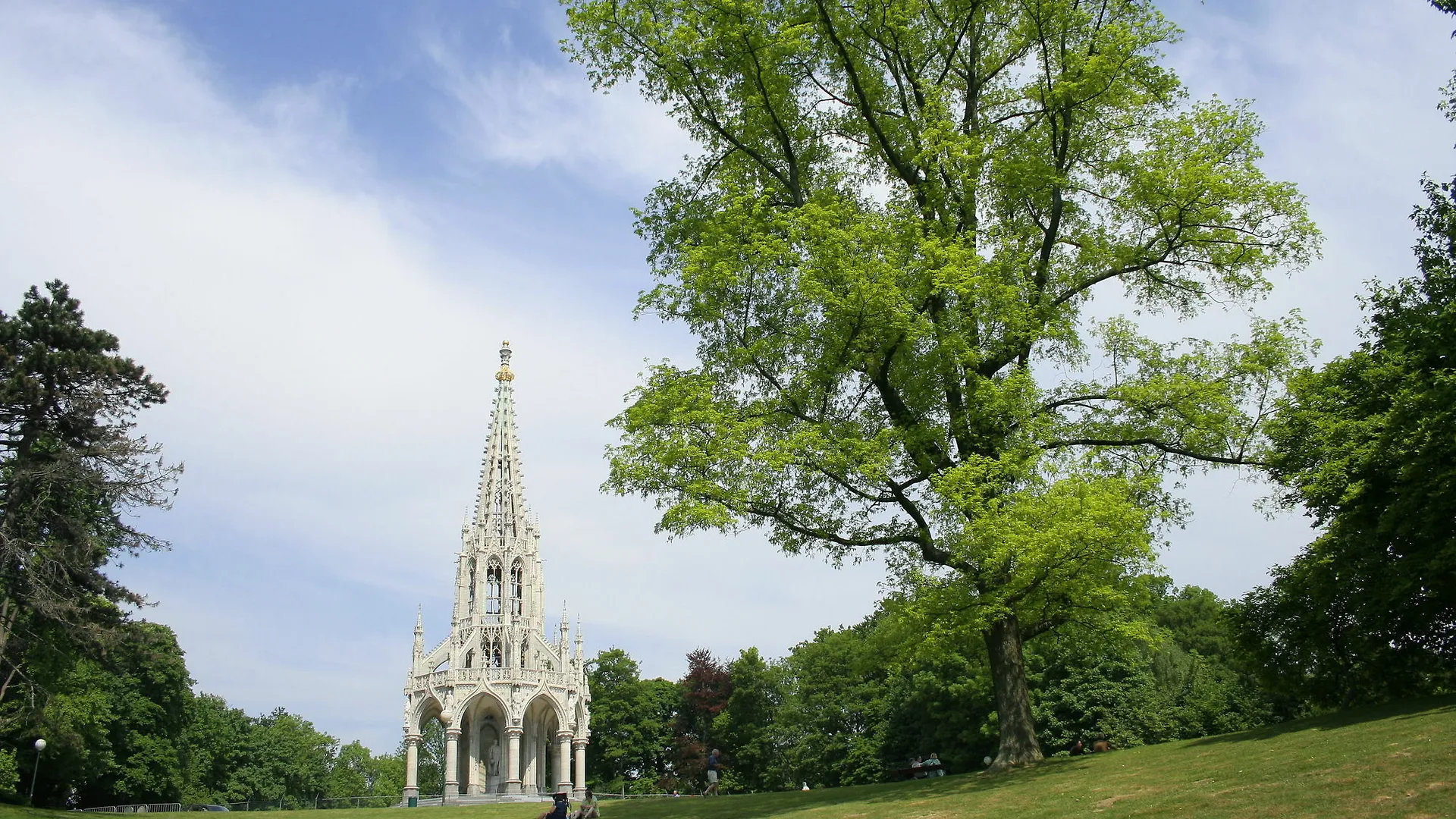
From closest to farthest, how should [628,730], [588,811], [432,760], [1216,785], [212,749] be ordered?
[1216,785], [588,811], [212,749], [628,730], [432,760]

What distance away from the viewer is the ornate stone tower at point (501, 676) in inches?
2149

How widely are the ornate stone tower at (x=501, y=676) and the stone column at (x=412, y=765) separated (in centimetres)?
9

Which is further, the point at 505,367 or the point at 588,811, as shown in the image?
the point at 505,367

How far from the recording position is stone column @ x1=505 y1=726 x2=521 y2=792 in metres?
53.3

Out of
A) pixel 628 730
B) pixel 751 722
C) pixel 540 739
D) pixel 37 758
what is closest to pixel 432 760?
pixel 628 730

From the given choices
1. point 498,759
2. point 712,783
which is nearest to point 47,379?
point 712,783

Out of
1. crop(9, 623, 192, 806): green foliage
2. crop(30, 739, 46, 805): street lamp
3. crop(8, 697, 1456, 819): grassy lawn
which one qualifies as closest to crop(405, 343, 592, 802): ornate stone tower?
crop(9, 623, 192, 806): green foliage

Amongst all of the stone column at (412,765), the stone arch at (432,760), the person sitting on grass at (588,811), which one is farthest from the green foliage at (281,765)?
the person sitting on grass at (588,811)

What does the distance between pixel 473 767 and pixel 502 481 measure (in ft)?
50.2

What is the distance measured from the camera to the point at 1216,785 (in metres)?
12.9

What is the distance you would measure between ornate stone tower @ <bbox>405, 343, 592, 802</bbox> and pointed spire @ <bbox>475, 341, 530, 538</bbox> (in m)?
0.06

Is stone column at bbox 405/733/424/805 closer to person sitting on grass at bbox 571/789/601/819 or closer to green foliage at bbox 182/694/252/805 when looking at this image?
green foliage at bbox 182/694/252/805

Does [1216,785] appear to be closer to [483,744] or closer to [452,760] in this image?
[452,760]

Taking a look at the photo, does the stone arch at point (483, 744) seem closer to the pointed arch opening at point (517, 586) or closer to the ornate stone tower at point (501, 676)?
the ornate stone tower at point (501, 676)
